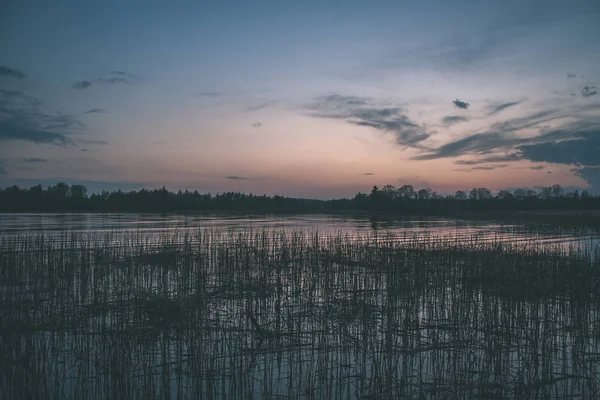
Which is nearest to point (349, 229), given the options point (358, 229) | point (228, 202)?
point (358, 229)

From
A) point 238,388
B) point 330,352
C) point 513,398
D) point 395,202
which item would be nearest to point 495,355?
point 513,398

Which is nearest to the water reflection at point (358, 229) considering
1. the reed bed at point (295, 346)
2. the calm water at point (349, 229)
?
the calm water at point (349, 229)

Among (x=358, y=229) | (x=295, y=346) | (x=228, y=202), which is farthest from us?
(x=228, y=202)

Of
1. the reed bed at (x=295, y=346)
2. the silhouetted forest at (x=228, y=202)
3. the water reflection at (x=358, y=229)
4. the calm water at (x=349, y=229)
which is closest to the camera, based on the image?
the reed bed at (x=295, y=346)

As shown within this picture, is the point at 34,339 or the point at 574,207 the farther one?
the point at 574,207

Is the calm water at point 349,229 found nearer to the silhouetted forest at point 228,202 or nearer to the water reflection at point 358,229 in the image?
the water reflection at point 358,229

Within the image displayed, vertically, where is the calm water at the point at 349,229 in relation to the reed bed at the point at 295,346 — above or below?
above

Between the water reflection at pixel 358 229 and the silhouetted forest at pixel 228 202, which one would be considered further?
the silhouetted forest at pixel 228 202

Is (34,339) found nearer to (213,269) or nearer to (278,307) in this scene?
(278,307)

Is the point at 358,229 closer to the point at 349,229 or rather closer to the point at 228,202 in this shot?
the point at 349,229

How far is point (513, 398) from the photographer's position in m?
5.45

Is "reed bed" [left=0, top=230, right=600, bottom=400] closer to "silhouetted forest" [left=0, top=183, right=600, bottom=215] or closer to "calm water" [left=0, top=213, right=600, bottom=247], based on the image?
"calm water" [left=0, top=213, right=600, bottom=247]

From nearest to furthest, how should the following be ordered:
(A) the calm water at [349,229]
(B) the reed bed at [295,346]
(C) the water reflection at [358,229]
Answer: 1. (B) the reed bed at [295,346]
2. (A) the calm water at [349,229]
3. (C) the water reflection at [358,229]

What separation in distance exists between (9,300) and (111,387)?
4.55m
